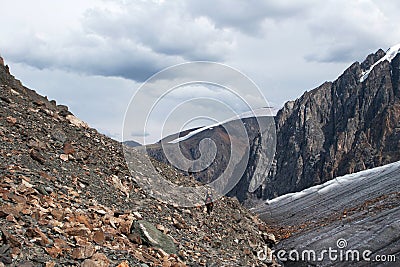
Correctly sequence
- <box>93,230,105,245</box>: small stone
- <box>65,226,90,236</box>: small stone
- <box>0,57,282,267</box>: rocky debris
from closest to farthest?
<box>0,57,282,267</box>: rocky debris → <box>65,226,90,236</box>: small stone → <box>93,230,105,245</box>: small stone

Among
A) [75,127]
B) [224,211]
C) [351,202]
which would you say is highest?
[75,127]

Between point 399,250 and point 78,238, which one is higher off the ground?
point 78,238

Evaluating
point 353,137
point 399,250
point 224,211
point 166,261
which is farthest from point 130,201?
point 353,137

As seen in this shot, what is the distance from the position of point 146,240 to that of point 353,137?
193476 millimetres

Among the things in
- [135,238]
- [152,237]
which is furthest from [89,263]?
→ [152,237]

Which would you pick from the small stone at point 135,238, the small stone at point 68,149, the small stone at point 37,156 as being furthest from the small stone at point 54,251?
the small stone at point 68,149

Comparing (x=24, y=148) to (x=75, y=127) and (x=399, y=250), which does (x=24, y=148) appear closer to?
(x=75, y=127)

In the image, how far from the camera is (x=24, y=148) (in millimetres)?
16328

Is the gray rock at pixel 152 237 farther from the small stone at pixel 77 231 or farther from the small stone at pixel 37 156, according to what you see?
the small stone at pixel 37 156

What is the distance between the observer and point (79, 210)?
12750 mm

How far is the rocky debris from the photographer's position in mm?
9578

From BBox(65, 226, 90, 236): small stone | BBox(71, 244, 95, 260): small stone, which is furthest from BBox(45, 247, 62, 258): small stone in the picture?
BBox(65, 226, 90, 236): small stone

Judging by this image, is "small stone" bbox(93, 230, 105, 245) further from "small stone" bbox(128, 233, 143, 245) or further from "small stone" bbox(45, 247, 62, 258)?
"small stone" bbox(45, 247, 62, 258)

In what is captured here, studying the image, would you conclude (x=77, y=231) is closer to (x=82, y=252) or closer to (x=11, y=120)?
(x=82, y=252)
